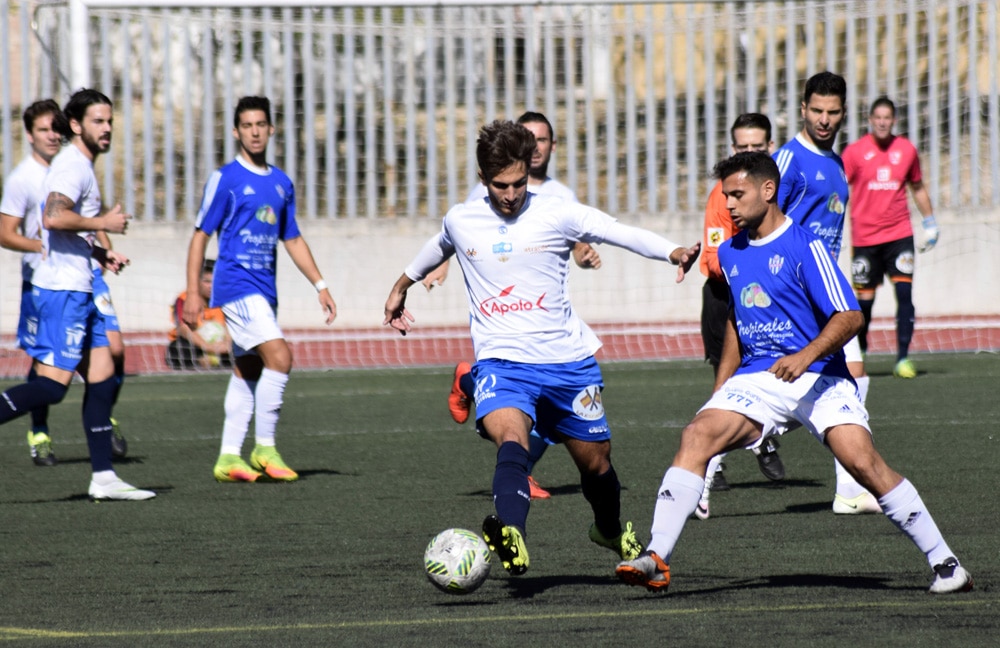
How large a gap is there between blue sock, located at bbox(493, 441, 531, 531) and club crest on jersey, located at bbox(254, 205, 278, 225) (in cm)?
375

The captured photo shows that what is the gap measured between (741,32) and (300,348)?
5865mm

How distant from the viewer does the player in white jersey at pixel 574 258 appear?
288 inches

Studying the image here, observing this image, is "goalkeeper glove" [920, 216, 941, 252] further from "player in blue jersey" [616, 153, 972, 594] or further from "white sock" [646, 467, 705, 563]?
"white sock" [646, 467, 705, 563]

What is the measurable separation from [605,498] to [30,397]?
3573 mm

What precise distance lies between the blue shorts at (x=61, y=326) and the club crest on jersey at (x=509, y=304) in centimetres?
297

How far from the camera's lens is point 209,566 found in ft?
22.0

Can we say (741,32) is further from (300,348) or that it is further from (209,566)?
(209,566)

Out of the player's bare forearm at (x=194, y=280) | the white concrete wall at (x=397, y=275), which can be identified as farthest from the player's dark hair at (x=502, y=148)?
the white concrete wall at (x=397, y=275)

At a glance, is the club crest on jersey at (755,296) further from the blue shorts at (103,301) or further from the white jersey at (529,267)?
the blue shorts at (103,301)

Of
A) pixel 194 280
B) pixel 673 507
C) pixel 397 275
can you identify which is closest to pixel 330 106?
pixel 397 275

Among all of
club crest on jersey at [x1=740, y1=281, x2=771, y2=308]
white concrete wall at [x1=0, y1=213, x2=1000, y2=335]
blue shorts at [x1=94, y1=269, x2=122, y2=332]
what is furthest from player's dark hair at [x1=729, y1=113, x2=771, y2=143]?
white concrete wall at [x1=0, y1=213, x2=1000, y2=335]

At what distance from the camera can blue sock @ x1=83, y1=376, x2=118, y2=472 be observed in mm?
8695

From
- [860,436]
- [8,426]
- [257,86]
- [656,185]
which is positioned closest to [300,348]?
[257,86]

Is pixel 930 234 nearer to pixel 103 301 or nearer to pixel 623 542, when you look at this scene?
pixel 103 301
